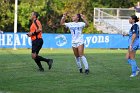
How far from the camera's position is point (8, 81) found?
1364cm

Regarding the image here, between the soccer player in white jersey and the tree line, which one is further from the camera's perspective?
the tree line

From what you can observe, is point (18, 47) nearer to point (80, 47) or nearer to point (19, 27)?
point (19, 27)

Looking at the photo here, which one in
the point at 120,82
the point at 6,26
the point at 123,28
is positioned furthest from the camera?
the point at 6,26

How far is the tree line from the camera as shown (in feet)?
175

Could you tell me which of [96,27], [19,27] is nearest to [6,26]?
[19,27]

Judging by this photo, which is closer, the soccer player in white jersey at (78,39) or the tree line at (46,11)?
the soccer player in white jersey at (78,39)

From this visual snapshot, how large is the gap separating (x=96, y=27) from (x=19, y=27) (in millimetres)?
9574

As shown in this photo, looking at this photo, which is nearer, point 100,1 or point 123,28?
point 123,28

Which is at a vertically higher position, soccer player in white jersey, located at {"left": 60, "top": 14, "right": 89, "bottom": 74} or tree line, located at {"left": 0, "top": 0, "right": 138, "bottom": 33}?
soccer player in white jersey, located at {"left": 60, "top": 14, "right": 89, "bottom": 74}

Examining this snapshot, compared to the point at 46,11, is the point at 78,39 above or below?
above

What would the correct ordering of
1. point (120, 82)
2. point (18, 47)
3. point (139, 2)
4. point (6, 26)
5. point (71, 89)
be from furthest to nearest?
point (139, 2) → point (6, 26) → point (18, 47) → point (120, 82) → point (71, 89)

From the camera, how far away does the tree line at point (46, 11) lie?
53.3 m

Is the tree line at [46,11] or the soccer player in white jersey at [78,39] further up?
the soccer player in white jersey at [78,39]

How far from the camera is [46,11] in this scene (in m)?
56.3
